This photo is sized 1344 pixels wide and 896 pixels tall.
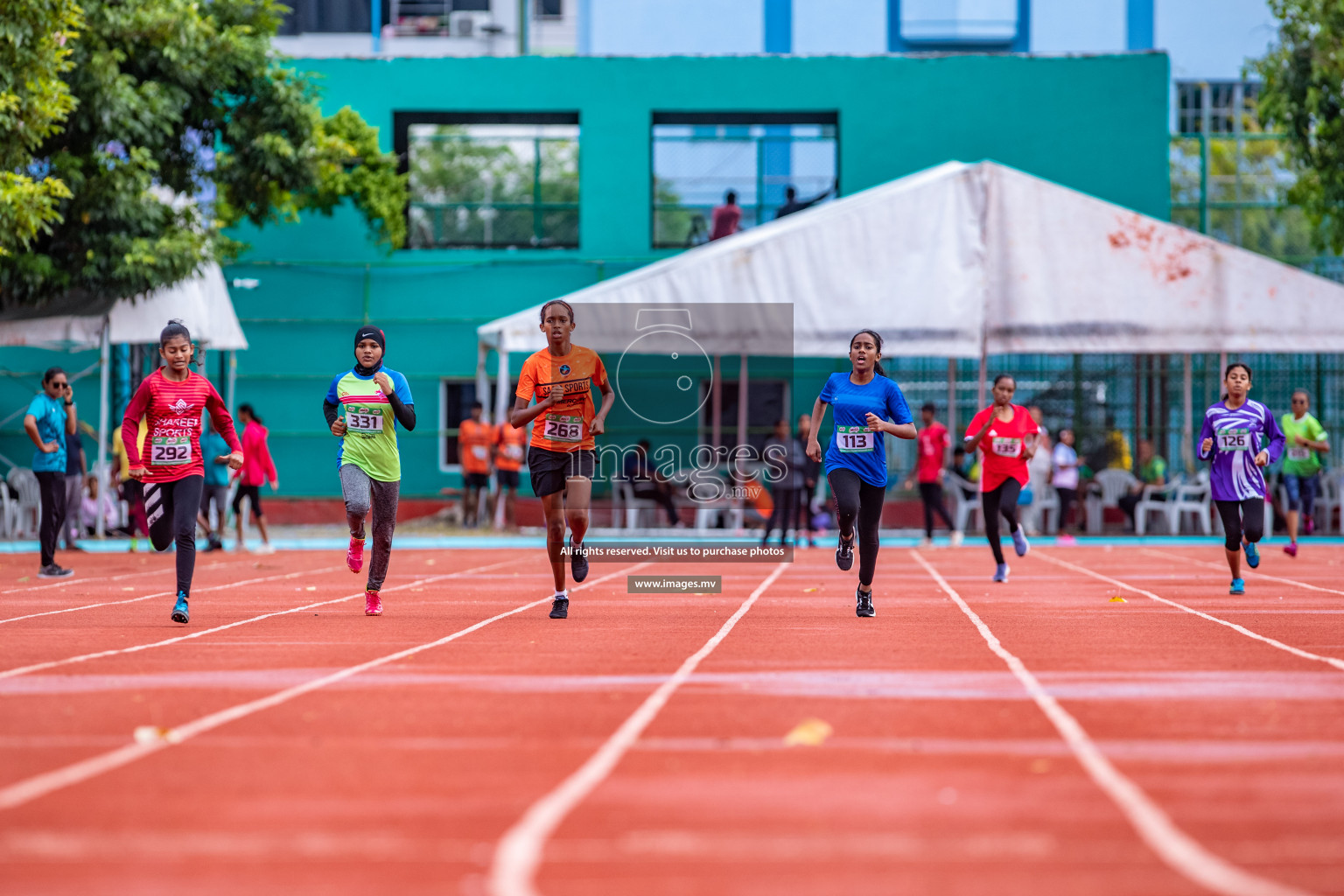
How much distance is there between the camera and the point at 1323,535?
79.2ft

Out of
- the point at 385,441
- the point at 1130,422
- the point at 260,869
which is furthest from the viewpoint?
the point at 1130,422

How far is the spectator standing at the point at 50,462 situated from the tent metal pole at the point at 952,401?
539 inches

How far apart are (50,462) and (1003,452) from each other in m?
9.24

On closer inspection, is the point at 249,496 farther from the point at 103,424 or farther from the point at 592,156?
the point at 592,156

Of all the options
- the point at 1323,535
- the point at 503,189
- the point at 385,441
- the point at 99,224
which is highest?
Result: the point at 503,189

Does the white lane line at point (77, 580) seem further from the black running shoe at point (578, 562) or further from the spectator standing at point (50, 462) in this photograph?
the black running shoe at point (578, 562)

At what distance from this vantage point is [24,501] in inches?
910

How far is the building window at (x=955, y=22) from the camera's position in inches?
1207

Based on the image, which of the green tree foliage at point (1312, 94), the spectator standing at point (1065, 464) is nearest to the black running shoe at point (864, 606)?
the spectator standing at point (1065, 464)

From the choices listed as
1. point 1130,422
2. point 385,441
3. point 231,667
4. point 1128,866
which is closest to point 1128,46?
point 1130,422

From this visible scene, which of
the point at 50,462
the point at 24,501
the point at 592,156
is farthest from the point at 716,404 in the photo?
the point at 50,462

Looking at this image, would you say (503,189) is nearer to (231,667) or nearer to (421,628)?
(421,628)

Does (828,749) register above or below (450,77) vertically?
below

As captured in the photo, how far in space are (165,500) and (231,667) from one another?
2.87m
